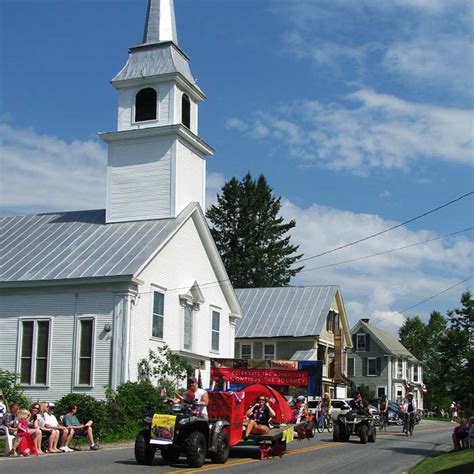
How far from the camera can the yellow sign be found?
1658 cm

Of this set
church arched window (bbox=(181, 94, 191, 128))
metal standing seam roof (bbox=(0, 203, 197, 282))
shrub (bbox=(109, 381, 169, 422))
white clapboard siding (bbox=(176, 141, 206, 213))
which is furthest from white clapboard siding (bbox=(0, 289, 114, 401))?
church arched window (bbox=(181, 94, 191, 128))

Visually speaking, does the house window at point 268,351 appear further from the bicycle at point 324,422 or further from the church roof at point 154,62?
the church roof at point 154,62

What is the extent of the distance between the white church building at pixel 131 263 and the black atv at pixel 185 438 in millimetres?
12622

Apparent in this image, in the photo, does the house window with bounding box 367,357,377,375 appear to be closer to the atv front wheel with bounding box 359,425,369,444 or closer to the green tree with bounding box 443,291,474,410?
the green tree with bounding box 443,291,474,410

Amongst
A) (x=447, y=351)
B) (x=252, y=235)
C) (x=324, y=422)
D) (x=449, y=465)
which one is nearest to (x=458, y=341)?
(x=447, y=351)

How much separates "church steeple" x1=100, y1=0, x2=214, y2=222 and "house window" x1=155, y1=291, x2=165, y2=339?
3.92 m

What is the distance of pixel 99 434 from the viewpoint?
23.9 metres

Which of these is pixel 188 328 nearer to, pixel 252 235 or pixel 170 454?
pixel 170 454

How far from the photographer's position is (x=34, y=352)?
102 ft

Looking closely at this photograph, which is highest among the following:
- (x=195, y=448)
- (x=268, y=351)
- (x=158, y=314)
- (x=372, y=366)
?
(x=158, y=314)

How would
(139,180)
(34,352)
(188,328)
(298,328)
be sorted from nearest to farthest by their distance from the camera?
1. (34,352)
2. (188,328)
3. (139,180)
4. (298,328)

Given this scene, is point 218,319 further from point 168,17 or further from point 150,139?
point 168,17

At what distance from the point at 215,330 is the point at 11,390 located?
1141 cm

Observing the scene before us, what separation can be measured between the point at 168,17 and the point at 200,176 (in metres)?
8.04
